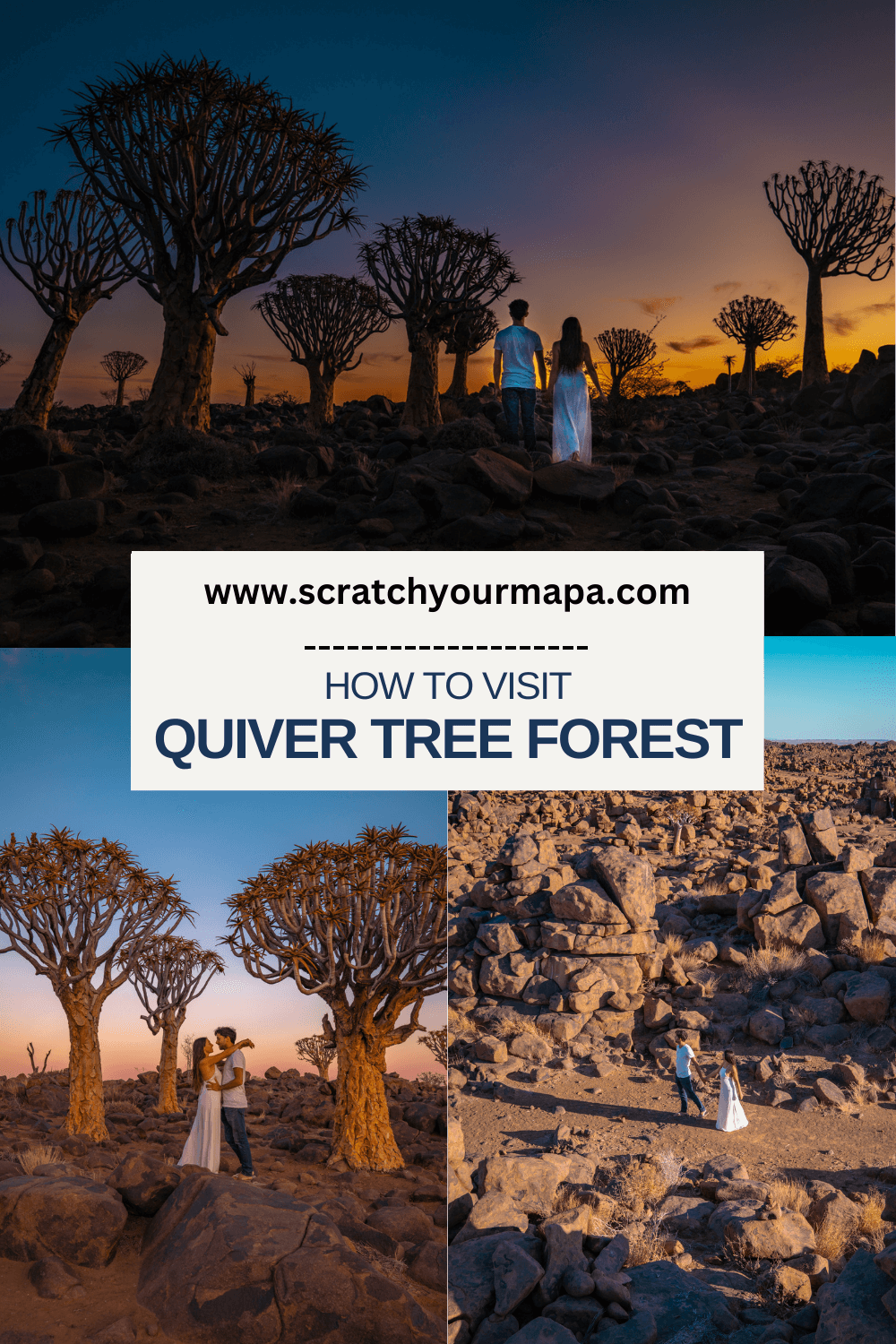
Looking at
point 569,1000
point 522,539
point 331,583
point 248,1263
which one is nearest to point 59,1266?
point 248,1263

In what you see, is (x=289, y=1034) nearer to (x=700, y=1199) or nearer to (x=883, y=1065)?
(x=700, y=1199)

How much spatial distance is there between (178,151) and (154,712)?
5580mm

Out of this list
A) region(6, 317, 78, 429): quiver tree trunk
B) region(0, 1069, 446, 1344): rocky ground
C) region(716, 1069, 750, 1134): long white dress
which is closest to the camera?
region(0, 1069, 446, 1344): rocky ground

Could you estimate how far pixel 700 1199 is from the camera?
6816 millimetres

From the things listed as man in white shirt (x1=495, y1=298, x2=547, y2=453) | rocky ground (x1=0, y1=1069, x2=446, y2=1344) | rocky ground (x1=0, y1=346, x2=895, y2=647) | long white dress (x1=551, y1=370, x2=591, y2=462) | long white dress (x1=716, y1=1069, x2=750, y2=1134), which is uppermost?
man in white shirt (x1=495, y1=298, x2=547, y2=453)

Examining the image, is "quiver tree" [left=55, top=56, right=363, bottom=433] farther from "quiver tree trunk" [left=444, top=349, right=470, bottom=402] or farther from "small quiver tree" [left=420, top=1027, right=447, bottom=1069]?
"small quiver tree" [left=420, top=1027, right=447, bottom=1069]

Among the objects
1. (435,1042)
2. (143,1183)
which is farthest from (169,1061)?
(435,1042)

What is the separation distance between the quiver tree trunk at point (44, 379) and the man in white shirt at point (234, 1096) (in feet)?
20.5

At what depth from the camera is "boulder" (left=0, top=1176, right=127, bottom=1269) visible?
4.80 m

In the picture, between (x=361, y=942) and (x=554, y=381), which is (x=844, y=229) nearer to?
(x=554, y=381)

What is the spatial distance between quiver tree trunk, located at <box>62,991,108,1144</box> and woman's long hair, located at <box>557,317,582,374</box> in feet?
18.1

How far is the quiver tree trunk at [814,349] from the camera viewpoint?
35.3ft

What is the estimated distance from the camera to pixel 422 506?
7152 mm

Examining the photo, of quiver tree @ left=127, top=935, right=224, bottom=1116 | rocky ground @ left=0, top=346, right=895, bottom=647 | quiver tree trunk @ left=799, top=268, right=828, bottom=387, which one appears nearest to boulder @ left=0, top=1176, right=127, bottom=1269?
quiver tree @ left=127, top=935, right=224, bottom=1116
